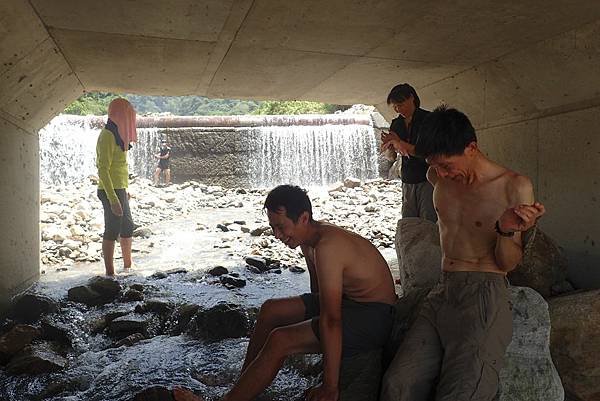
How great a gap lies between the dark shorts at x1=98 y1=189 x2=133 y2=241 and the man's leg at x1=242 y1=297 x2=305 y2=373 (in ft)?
12.4

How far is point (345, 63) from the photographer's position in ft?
18.4

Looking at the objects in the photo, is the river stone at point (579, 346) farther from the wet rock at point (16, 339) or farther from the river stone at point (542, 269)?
the wet rock at point (16, 339)

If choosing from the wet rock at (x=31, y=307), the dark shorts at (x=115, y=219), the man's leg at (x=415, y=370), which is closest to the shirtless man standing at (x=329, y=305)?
the man's leg at (x=415, y=370)

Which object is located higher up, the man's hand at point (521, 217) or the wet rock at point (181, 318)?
the man's hand at point (521, 217)

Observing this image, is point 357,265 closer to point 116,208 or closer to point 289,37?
point 289,37

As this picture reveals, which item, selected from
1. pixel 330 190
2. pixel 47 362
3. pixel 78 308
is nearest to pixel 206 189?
pixel 330 190

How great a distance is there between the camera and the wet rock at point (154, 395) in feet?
10.6

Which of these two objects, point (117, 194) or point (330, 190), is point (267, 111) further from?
point (117, 194)

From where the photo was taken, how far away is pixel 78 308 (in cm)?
543

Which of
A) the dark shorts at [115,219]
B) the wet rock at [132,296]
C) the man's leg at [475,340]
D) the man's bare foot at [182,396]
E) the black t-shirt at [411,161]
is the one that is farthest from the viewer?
the dark shorts at [115,219]

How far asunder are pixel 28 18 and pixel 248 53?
82.0 inches

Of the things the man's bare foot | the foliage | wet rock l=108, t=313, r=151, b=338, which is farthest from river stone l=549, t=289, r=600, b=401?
the foliage

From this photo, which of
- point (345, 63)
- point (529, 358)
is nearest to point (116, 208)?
point (345, 63)

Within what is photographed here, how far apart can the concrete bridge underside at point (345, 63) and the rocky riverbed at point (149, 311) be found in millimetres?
819
